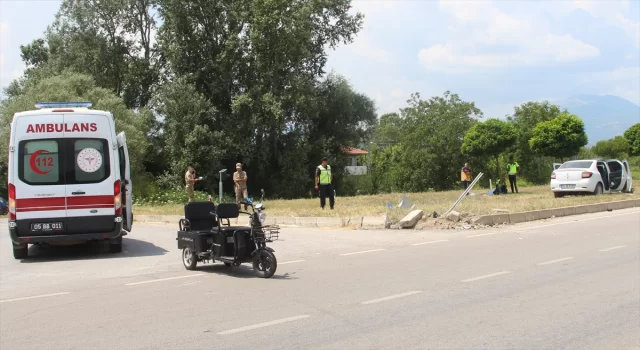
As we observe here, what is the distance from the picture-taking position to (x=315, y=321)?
6.67 m

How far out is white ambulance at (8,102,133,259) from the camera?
12.2m

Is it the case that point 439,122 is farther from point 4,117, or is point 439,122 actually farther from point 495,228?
point 495,228

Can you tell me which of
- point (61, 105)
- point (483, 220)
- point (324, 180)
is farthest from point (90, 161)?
point (483, 220)

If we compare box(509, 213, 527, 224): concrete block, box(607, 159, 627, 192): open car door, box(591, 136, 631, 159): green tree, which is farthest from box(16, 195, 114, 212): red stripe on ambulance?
box(591, 136, 631, 159): green tree

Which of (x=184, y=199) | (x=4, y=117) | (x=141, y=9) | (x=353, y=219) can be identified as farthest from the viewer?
(x=141, y=9)

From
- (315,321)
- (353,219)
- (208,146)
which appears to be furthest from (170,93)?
(315,321)

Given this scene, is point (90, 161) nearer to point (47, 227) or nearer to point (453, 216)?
point (47, 227)

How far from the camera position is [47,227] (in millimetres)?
12281

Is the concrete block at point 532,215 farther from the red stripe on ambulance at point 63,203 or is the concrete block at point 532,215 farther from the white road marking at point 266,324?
the white road marking at point 266,324

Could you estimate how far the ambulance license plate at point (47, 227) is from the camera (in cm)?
1221

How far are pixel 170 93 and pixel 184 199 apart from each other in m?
10.3

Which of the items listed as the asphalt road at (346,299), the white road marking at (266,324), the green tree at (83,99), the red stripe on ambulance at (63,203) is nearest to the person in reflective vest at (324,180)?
the asphalt road at (346,299)

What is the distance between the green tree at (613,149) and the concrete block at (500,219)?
3547 centimetres

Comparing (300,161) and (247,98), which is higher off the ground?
(247,98)
